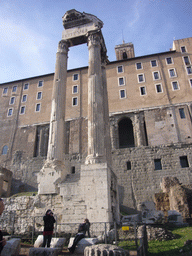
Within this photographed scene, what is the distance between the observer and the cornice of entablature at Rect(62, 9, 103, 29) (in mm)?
15039

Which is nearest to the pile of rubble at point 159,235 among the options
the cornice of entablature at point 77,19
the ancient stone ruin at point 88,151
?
the ancient stone ruin at point 88,151

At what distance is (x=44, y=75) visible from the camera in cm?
3288

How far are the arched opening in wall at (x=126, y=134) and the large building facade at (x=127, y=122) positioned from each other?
13mm

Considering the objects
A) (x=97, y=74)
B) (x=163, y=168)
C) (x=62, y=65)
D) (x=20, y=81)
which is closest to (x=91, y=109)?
(x=97, y=74)

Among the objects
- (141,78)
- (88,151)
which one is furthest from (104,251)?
(141,78)

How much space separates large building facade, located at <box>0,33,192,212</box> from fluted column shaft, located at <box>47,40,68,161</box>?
491 inches

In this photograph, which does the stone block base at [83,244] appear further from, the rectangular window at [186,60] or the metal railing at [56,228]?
the rectangular window at [186,60]

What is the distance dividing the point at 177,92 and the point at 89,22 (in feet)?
52.3

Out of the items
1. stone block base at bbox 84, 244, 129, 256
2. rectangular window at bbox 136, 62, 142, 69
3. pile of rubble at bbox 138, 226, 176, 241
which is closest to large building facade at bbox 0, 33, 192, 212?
rectangular window at bbox 136, 62, 142, 69

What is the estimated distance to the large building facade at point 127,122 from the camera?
22844mm

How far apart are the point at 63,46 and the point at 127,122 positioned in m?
16.7

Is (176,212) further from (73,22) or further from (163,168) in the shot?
(73,22)

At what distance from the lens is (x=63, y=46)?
1500 centimetres

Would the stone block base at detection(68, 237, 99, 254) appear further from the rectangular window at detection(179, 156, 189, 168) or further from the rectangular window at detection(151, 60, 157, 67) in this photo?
the rectangular window at detection(151, 60, 157, 67)
